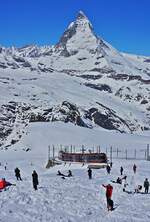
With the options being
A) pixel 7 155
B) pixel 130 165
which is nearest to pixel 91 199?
pixel 130 165

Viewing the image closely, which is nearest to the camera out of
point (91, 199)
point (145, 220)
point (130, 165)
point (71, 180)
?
point (145, 220)

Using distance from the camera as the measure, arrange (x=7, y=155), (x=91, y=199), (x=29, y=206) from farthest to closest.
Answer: (x=7, y=155)
(x=91, y=199)
(x=29, y=206)

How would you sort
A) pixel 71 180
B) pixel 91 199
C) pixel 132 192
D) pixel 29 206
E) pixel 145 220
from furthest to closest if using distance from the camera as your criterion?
pixel 71 180 → pixel 132 192 → pixel 91 199 → pixel 29 206 → pixel 145 220

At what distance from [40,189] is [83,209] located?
816 cm

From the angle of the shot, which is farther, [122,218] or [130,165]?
[130,165]

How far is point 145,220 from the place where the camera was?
120 ft

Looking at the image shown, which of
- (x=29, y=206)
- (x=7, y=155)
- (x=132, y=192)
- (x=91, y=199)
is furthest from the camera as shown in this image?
(x=7, y=155)

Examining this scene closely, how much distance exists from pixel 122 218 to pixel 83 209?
4578mm

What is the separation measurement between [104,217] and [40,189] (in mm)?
11425

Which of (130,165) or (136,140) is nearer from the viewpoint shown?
(130,165)

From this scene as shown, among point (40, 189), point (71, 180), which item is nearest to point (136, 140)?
point (71, 180)

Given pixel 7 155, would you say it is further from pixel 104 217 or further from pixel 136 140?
pixel 104 217

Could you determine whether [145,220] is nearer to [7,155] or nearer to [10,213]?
[10,213]

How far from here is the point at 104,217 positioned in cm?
3809
